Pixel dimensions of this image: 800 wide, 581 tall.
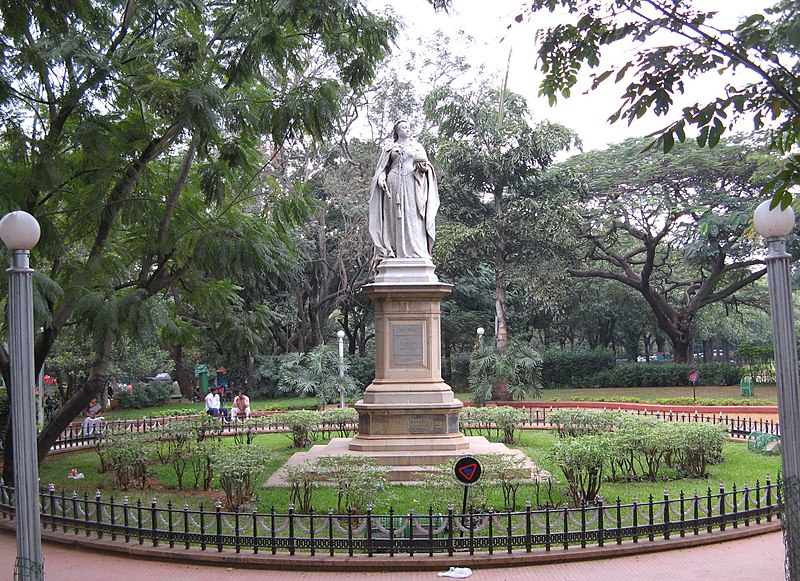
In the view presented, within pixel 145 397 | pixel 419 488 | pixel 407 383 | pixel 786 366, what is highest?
pixel 786 366

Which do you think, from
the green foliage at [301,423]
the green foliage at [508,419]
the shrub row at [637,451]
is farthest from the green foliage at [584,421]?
the green foliage at [301,423]

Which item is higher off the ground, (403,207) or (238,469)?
(403,207)

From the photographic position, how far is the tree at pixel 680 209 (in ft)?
112

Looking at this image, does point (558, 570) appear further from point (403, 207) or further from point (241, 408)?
point (241, 408)

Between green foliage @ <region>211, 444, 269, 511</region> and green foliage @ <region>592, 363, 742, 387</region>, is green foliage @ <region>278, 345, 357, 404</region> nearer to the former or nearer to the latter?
green foliage @ <region>592, 363, 742, 387</region>

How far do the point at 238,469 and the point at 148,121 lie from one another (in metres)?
6.37

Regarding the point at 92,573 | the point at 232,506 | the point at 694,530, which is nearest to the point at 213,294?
the point at 232,506

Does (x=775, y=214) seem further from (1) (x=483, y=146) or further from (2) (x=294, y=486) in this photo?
(1) (x=483, y=146)

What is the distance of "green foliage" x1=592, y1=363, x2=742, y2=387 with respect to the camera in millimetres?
39000

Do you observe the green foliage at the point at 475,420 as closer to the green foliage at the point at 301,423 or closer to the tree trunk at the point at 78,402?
the green foliage at the point at 301,423

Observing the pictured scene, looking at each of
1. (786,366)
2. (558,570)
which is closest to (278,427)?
(558,570)

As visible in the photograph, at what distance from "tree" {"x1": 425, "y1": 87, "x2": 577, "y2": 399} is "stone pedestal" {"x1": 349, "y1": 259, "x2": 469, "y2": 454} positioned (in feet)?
66.6

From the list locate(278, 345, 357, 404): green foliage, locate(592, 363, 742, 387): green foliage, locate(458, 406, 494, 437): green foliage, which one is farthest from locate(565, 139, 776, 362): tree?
locate(458, 406, 494, 437): green foliage

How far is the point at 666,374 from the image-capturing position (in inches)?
1565
